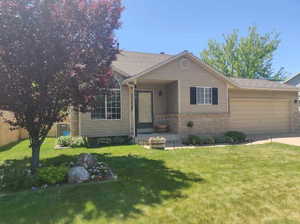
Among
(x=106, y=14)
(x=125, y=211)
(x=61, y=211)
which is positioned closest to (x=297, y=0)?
(x=106, y=14)

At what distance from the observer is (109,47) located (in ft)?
16.7

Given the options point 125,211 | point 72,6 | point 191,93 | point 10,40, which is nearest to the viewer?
point 125,211

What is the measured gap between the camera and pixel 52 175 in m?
4.14

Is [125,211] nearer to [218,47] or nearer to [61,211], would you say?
[61,211]

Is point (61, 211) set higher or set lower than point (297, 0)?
lower

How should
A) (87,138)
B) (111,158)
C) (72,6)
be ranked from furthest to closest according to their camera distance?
(87,138) → (111,158) → (72,6)

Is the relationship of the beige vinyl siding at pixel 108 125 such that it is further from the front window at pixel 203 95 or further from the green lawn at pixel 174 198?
the green lawn at pixel 174 198

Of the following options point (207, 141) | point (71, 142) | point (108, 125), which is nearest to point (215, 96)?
point (207, 141)

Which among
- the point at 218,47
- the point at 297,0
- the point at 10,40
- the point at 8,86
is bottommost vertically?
the point at 8,86

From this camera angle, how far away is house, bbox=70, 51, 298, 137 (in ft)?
31.9

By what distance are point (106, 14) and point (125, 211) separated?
15.4 ft

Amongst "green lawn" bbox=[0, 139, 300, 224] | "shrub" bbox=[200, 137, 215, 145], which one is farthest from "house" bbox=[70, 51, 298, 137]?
"green lawn" bbox=[0, 139, 300, 224]

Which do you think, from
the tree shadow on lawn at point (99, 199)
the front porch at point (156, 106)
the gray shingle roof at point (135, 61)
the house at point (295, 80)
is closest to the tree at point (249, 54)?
the house at point (295, 80)

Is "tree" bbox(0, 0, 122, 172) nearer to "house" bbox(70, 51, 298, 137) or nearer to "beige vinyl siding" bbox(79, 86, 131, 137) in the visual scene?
"house" bbox(70, 51, 298, 137)
